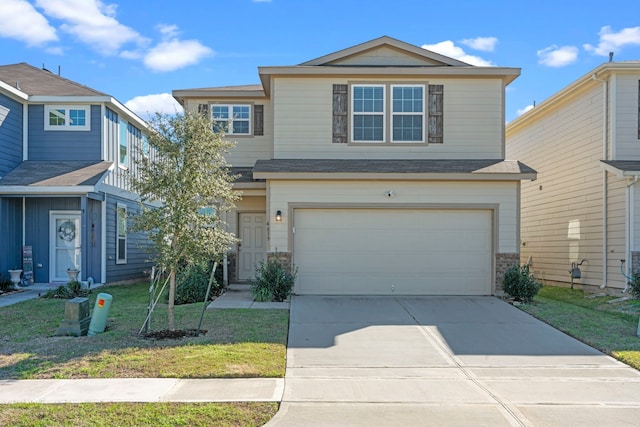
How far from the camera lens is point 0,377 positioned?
21.5 ft

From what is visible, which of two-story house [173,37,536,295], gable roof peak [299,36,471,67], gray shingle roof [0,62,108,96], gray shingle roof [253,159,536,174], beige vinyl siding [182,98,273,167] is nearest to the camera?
gray shingle roof [253,159,536,174]

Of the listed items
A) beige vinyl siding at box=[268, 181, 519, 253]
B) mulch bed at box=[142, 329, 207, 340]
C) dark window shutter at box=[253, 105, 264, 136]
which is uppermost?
dark window shutter at box=[253, 105, 264, 136]

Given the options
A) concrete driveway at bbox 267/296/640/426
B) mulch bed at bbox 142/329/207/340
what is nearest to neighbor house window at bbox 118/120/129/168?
concrete driveway at bbox 267/296/640/426

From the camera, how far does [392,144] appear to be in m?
13.5

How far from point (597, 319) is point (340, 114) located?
7.22m

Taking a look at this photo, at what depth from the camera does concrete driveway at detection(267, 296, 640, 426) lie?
5.52 meters

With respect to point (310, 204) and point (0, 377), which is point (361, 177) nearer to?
point (310, 204)

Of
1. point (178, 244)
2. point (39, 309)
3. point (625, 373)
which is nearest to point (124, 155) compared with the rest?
point (39, 309)

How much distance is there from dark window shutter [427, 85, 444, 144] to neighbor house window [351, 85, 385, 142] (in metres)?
1.18

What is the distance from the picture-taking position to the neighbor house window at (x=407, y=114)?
13.5m

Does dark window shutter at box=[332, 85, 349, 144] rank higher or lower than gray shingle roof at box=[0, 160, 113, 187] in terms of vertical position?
higher

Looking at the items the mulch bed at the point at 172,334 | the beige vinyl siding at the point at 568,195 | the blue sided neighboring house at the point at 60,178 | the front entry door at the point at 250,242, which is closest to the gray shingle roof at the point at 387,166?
the front entry door at the point at 250,242

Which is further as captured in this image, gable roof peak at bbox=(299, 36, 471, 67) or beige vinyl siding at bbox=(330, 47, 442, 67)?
beige vinyl siding at bbox=(330, 47, 442, 67)

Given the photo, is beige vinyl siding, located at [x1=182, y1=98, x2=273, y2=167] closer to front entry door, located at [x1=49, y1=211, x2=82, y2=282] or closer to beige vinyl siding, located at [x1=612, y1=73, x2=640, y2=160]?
front entry door, located at [x1=49, y1=211, x2=82, y2=282]
